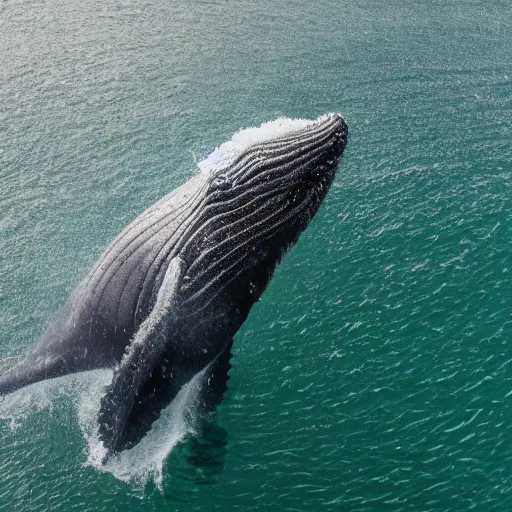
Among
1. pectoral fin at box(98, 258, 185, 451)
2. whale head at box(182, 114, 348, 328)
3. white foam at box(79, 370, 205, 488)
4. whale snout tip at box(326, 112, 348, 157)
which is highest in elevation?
whale snout tip at box(326, 112, 348, 157)

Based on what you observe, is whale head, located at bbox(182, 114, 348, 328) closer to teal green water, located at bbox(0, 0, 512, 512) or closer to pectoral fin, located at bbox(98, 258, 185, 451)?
pectoral fin, located at bbox(98, 258, 185, 451)

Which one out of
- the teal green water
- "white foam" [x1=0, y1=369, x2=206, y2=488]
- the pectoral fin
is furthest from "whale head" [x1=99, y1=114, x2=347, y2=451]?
the teal green water

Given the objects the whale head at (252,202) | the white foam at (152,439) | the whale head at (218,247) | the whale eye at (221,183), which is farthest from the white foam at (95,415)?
the whale eye at (221,183)

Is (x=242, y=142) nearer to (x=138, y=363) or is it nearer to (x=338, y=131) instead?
(x=338, y=131)

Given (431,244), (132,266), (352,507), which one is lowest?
(352,507)

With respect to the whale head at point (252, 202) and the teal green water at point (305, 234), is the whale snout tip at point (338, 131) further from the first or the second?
the teal green water at point (305, 234)

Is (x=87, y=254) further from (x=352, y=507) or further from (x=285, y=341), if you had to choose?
(x=352, y=507)

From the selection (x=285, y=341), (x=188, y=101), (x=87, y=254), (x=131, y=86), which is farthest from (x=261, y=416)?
(x=131, y=86)

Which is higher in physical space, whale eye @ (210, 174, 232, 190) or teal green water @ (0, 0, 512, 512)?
whale eye @ (210, 174, 232, 190)
